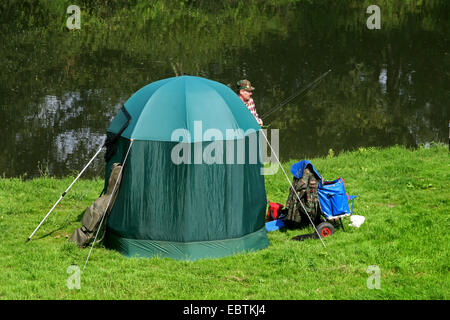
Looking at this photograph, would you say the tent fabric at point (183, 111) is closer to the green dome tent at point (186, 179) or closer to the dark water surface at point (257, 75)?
the green dome tent at point (186, 179)

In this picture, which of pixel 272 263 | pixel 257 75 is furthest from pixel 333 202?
pixel 257 75

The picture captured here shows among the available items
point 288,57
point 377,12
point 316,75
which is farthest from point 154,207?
point 377,12

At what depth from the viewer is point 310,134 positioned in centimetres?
1541

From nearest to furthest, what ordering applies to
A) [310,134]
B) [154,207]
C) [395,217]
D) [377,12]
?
[154,207] < [395,217] < [310,134] < [377,12]

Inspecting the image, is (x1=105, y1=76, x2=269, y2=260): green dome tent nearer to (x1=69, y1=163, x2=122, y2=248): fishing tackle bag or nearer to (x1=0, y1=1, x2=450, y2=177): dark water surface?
(x1=69, y1=163, x2=122, y2=248): fishing tackle bag

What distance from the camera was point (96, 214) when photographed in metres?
7.72

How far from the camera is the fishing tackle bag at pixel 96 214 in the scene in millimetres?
7660

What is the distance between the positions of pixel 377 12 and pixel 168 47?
39.7 feet

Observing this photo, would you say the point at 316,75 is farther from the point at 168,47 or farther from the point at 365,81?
the point at 168,47

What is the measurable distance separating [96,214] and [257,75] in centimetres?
1236

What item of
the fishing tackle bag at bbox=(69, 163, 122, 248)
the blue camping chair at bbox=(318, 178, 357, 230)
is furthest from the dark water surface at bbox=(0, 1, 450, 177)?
the blue camping chair at bbox=(318, 178, 357, 230)

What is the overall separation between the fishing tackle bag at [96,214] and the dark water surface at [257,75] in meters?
4.71

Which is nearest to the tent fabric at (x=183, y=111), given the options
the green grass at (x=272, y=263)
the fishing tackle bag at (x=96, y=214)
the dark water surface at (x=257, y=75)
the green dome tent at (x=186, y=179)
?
the green dome tent at (x=186, y=179)

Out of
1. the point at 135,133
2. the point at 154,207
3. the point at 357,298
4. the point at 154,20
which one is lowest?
the point at 357,298
